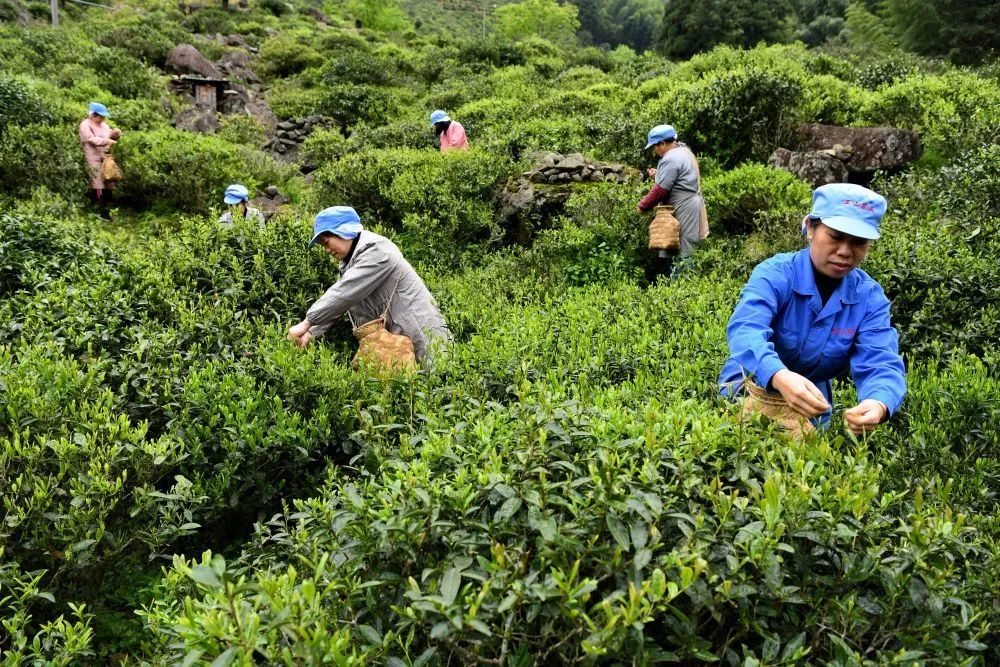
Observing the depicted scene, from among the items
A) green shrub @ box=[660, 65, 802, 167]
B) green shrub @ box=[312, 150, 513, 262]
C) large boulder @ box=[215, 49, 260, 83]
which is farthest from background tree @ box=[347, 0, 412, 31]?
green shrub @ box=[660, 65, 802, 167]

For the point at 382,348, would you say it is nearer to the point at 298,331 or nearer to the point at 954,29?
the point at 298,331

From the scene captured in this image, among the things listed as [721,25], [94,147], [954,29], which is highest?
[721,25]

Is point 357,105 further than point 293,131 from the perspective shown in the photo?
Yes

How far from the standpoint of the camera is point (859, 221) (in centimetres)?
260

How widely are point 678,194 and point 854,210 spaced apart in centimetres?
419

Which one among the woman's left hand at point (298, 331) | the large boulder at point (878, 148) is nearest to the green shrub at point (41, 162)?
the woman's left hand at point (298, 331)

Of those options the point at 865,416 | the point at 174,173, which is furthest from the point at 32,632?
the point at 174,173

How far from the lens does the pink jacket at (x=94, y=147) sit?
10.2 metres

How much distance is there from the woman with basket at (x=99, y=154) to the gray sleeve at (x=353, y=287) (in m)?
7.84

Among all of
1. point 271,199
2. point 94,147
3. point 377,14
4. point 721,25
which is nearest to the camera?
point 94,147

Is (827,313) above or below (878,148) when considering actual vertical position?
below

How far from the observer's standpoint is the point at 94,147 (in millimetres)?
10180

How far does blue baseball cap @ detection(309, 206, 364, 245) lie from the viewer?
465cm

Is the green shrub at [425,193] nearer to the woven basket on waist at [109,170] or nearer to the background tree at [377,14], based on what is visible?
the woven basket on waist at [109,170]
